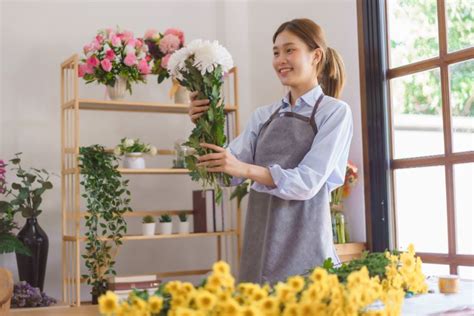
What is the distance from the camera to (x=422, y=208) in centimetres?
369

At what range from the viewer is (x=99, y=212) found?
12.8 ft

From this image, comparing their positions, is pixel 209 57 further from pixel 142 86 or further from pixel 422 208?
pixel 142 86

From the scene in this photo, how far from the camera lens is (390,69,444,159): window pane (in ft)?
11.9

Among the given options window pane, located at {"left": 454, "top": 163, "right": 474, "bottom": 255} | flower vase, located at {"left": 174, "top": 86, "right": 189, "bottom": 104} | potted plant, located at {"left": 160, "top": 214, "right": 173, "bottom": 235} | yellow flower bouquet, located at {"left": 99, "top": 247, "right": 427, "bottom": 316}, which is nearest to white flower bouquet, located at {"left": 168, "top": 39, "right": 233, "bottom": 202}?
yellow flower bouquet, located at {"left": 99, "top": 247, "right": 427, "bottom": 316}

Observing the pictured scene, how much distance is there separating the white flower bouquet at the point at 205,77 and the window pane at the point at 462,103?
1.86m

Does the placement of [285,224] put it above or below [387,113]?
below

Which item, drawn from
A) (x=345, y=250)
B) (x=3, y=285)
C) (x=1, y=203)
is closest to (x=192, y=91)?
(x=3, y=285)

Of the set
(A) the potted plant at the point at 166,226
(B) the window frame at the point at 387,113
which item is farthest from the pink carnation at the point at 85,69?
(B) the window frame at the point at 387,113

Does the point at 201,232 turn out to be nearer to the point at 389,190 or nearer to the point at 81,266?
the point at 81,266

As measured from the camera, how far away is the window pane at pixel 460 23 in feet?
11.3

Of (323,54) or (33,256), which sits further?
(33,256)

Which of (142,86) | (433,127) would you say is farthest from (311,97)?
(142,86)

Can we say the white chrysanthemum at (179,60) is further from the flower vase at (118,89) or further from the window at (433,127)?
the flower vase at (118,89)

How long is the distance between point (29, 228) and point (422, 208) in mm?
2166
